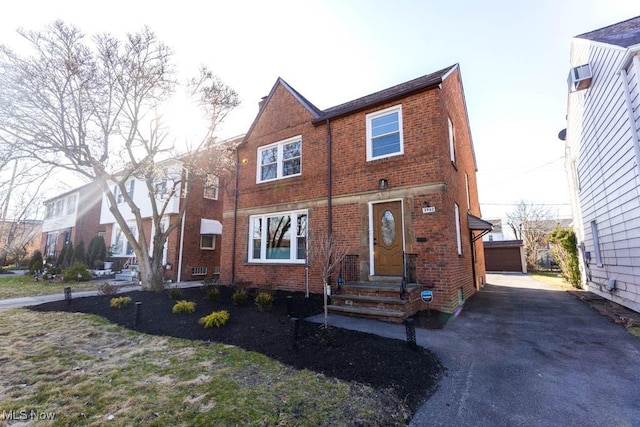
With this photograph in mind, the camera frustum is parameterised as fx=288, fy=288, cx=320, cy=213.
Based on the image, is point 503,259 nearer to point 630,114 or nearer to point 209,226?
point 630,114

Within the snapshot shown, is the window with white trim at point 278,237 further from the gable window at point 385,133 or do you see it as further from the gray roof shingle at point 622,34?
the gray roof shingle at point 622,34

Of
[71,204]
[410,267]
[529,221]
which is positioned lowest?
[410,267]

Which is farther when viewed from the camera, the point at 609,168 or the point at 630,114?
the point at 609,168

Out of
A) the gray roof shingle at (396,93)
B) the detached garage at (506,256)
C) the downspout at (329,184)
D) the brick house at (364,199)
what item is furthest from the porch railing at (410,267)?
the detached garage at (506,256)

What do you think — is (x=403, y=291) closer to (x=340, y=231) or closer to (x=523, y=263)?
(x=340, y=231)

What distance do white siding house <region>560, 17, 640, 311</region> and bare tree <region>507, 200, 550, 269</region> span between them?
22094 mm

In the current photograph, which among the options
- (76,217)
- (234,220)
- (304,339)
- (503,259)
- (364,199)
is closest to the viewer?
(304,339)

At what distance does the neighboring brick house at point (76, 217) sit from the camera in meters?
23.5

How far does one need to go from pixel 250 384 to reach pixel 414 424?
1902mm

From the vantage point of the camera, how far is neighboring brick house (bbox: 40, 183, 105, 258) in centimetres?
2348

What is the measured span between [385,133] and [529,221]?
117 feet

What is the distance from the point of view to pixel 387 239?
27.2 ft

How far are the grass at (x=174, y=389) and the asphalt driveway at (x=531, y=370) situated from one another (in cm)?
89

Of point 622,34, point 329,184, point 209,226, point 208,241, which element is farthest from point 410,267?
point 208,241
